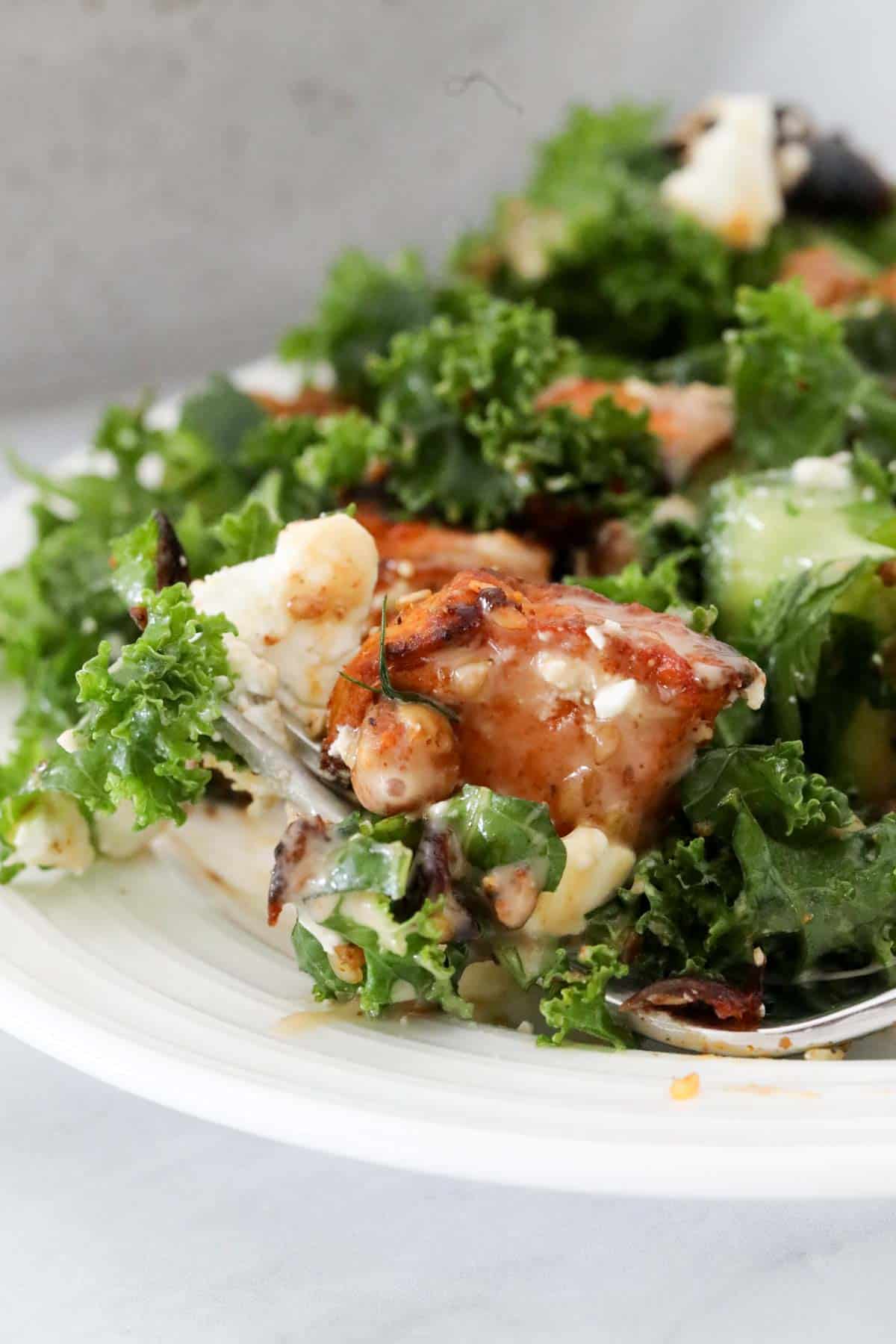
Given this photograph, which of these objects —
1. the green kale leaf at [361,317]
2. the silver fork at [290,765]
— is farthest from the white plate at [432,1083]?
the green kale leaf at [361,317]

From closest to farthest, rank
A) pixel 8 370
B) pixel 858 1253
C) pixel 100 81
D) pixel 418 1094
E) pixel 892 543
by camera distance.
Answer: pixel 418 1094 < pixel 858 1253 < pixel 892 543 < pixel 100 81 < pixel 8 370

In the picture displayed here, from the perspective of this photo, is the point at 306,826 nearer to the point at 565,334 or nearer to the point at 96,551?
the point at 96,551

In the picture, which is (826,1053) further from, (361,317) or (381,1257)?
(361,317)

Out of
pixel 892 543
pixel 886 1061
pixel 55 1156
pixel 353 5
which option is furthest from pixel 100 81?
pixel 886 1061

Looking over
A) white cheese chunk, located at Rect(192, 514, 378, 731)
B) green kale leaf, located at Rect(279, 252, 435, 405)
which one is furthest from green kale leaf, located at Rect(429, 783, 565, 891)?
green kale leaf, located at Rect(279, 252, 435, 405)

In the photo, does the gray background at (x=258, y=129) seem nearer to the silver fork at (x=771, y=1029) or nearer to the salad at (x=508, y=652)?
the salad at (x=508, y=652)

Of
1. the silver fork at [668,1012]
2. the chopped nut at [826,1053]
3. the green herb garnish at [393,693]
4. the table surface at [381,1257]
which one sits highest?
the green herb garnish at [393,693]
